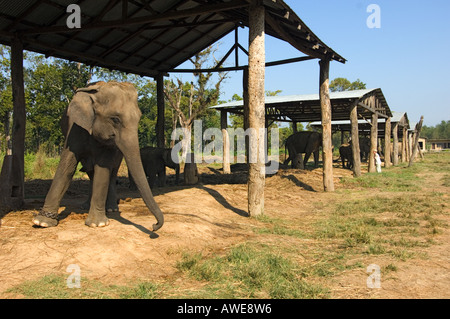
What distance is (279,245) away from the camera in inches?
246

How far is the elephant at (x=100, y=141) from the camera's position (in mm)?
5746

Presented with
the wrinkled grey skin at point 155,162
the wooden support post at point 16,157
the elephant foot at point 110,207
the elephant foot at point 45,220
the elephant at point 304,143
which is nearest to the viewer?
the elephant foot at point 45,220

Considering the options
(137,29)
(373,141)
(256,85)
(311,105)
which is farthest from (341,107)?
(256,85)

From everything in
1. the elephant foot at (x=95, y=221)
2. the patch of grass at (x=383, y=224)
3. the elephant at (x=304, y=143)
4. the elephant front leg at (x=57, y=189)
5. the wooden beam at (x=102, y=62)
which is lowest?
the patch of grass at (x=383, y=224)

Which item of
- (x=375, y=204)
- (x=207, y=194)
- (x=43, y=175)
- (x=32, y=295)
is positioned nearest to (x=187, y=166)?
(x=207, y=194)

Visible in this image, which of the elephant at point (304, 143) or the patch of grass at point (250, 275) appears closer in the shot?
the patch of grass at point (250, 275)

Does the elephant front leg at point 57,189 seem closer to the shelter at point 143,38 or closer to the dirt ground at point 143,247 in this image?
the dirt ground at point 143,247

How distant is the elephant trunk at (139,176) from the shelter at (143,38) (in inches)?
129

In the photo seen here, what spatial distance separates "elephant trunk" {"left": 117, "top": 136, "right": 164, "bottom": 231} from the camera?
5445mm

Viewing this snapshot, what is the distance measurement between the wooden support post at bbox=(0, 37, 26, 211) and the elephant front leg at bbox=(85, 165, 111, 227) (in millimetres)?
3027

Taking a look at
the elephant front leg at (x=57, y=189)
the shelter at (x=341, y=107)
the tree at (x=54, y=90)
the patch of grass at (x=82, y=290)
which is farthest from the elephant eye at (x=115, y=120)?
the tree at (x=54, y=90)

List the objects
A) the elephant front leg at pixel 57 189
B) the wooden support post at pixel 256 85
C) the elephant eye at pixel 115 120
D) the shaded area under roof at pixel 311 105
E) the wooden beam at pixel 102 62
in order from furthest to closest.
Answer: the shaded area under roof at pixel 311 105 → the wooden beam at pixel 102 62 → the wooden support post at pixel 256 85 → the elephant front leg at pixel 57 189 → the elephant eye at pixel 115 120

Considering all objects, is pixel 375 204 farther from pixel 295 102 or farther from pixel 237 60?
pixel 295 102

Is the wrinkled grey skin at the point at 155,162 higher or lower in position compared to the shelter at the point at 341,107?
lower
